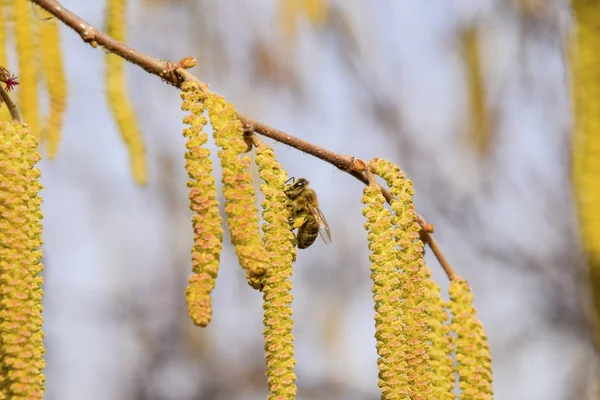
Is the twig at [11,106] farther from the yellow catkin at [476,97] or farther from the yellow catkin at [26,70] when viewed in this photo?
the yellow catkin at [476,97]

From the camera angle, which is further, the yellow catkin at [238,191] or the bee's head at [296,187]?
the bee's head at [296,187]

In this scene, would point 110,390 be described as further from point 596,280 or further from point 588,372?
point 596,280

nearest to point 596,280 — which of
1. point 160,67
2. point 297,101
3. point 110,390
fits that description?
point 160,67

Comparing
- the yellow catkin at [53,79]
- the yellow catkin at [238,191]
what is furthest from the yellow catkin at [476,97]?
the yellow catkin at [238,191]

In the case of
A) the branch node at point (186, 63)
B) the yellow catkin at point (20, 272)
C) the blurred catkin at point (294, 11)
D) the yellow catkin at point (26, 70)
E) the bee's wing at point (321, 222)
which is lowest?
the yellow catkin at point (20, 272)

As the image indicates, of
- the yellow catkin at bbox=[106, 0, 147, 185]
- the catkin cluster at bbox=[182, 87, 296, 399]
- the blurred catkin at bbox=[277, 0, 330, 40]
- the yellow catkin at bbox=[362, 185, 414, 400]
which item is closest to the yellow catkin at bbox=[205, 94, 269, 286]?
the catkin cluster at bbox=[182, 87, 296, 399]

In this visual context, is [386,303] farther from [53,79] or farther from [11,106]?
[53,79]
